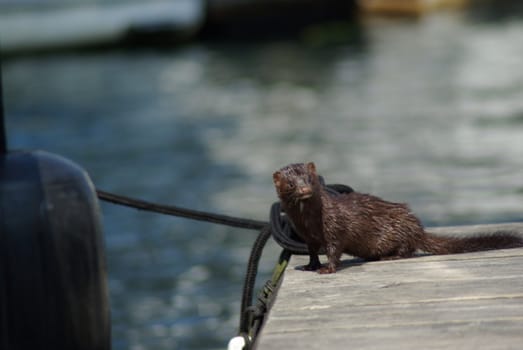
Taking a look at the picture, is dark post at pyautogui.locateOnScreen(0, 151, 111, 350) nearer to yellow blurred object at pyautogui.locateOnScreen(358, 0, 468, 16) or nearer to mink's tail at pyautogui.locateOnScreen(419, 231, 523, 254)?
mink's tail at pyautogui.locateOnScreen(419, 231, 523, 254)

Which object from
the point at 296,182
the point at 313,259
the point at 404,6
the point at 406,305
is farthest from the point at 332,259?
the point at 404,6

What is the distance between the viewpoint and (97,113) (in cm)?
2266

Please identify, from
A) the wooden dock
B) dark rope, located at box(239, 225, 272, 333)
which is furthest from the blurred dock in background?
the wooden dock

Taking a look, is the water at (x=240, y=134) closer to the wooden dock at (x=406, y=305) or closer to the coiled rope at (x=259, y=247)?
the coiled rope at (x=259, y=247)

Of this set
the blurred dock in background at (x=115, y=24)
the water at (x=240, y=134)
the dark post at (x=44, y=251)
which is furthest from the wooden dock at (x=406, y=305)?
the blurred dock in background at (x=115, y=24)

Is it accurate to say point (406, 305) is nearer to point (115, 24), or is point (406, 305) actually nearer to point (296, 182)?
point (296, 182)

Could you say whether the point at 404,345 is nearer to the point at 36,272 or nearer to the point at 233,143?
the point at 36,272

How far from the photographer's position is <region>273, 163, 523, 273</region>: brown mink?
391 cm

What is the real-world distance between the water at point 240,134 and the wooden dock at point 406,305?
4.72 m

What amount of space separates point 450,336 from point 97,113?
65.7 ft

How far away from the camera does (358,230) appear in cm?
401

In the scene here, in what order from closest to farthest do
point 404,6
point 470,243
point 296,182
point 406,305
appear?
1. point 406,305
2. point 296,182
3. point 470,243
4. point 404,6

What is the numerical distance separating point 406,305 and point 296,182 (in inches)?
24.7

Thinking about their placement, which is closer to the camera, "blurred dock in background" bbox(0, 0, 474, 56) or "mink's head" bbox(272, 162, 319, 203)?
"mink's head" bbox(272, 162, 319, 203)
